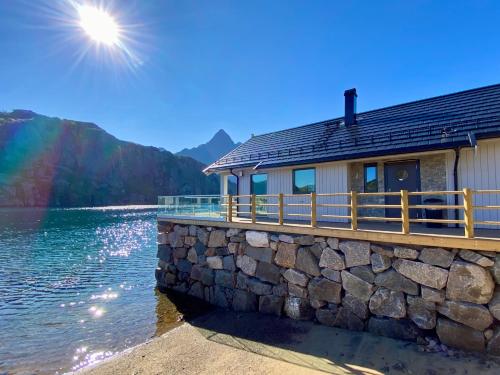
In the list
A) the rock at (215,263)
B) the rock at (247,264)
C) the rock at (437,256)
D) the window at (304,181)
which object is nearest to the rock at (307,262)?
the rock at (247,264)

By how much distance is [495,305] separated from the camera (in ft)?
18.4

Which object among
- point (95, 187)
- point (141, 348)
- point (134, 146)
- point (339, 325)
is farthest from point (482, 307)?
point (134, 146)

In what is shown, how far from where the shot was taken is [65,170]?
93188mm

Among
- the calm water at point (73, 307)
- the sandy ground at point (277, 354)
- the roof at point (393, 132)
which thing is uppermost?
the roof at point (393, 132)

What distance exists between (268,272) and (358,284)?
305cm

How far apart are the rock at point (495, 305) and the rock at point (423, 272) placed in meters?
0.82

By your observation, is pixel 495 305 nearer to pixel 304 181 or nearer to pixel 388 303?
pixel 388 303

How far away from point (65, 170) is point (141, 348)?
4096 inches

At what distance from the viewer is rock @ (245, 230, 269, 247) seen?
9.59 m

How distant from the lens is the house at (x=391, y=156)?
29.1ft

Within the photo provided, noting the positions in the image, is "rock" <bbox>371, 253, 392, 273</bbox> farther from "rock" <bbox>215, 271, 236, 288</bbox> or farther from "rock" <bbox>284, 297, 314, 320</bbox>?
"rock" <bbox>215, 271, 236, 288</bbox>

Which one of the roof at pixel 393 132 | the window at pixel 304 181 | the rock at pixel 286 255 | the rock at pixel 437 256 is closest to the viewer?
the rock at pixel 437 256

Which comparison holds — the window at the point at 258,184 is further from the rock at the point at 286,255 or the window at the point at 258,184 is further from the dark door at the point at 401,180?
the dark door at the point at 401,180

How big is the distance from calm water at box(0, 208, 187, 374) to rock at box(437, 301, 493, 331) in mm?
8427
